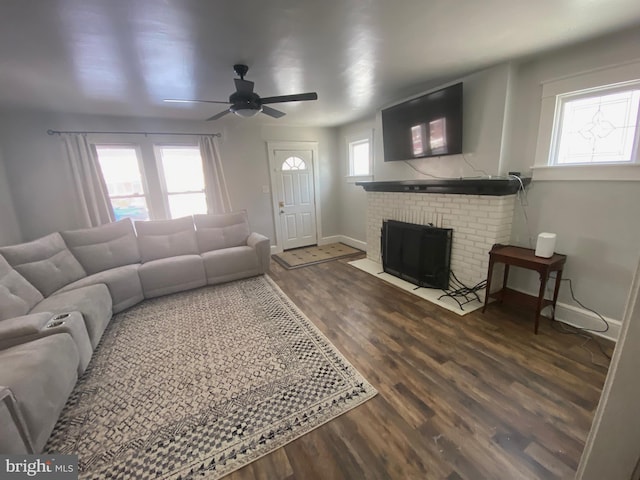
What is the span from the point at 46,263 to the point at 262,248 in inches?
88.8

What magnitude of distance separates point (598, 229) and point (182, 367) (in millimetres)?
3613

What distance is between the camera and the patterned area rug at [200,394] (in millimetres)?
1430

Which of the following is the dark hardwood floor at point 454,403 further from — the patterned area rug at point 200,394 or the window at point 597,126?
the window at point 597,126

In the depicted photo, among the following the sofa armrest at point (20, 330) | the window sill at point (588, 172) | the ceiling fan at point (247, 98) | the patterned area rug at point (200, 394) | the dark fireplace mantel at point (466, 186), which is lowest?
the patterned area rug at point (200, 394)

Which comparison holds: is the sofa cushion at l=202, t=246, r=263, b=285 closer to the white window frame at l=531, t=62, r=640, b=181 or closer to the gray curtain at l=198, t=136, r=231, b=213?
the gray curtain at l=198, t=136, r=231, b=213

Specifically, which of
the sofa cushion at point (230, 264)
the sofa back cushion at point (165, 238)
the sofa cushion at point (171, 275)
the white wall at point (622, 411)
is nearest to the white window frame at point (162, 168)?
the sofa back cushion at point (165, 238)

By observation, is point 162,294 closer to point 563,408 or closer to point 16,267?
point 16,267

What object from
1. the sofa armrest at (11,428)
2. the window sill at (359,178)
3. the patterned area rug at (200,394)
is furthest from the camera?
the window sill at (359,178)

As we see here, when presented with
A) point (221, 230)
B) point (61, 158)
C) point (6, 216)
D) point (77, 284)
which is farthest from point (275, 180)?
point (6, 216)

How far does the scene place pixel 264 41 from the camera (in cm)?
187

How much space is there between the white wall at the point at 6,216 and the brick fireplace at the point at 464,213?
15.7 feet

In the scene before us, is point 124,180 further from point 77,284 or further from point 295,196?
point 295,196

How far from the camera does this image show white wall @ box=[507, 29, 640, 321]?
2.03 m

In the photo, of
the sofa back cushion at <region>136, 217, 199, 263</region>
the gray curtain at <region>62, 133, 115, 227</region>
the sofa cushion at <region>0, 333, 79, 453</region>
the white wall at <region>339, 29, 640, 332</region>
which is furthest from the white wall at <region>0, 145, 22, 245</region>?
the white wall at <region>339, 29, 640, 332</region>
